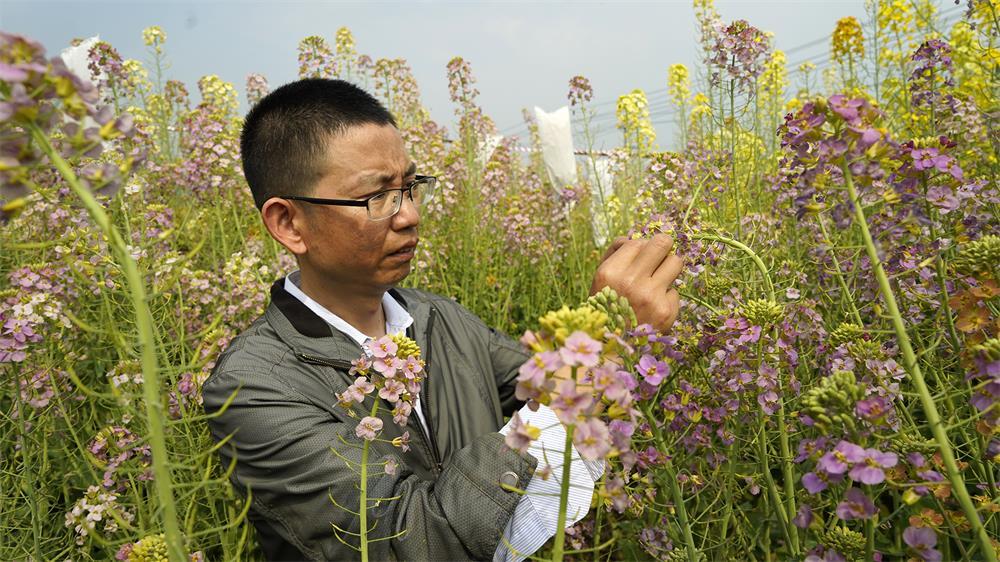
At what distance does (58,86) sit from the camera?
2.56ft

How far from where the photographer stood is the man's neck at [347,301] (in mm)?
2391

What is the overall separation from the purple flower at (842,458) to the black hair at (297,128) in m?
1.76

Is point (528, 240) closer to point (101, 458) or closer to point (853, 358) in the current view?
point (101, 458)

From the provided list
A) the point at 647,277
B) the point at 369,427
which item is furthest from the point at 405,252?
the point at 369,427

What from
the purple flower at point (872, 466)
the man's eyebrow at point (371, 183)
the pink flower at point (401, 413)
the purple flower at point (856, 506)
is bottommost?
the purple flower at point (856, 506)

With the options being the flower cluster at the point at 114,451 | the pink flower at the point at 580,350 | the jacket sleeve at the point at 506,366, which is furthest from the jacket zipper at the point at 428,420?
the pink flower at the point at 580,350

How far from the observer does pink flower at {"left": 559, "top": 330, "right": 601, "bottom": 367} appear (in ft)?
2.56

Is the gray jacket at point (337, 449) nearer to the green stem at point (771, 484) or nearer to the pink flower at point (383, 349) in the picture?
the pink flower at point (383, 349)

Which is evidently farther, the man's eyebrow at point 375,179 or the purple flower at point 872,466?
the man's eyebrow at point 375,179

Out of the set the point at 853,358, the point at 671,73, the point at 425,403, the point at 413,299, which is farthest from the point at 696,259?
the point at 671,73

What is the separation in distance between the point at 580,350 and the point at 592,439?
105 millimetres

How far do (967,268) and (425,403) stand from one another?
1576mm

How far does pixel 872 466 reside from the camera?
0.98m

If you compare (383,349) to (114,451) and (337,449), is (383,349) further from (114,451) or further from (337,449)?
(114,451)
